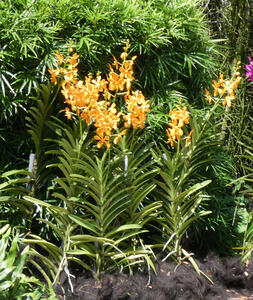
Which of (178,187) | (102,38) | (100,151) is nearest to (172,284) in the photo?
(178,187)

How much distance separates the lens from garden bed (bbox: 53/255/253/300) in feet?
8.59

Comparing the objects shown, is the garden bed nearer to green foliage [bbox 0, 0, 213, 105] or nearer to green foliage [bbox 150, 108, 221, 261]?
green foliage [bbox 150, 108, 221, 261]

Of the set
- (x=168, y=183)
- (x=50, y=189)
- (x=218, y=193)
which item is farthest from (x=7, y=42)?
Answer: (x=218, y=193)

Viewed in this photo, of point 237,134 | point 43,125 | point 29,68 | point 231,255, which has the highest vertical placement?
point 29,68

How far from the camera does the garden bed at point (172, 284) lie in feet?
8.59

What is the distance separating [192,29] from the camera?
3318 mm

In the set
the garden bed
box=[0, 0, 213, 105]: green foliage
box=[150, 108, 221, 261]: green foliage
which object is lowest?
the garden bed

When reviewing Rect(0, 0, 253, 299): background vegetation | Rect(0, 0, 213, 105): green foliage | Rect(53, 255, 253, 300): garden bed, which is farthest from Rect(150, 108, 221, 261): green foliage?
Rect(0, 0, 213, 105): green foliage

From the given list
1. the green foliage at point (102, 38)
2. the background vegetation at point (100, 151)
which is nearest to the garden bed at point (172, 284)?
the background vegetation at point (100, 151)

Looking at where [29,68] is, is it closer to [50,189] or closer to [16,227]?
[50,189]

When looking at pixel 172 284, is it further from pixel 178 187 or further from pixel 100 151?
pixel 100 151

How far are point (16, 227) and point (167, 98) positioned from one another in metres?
1.31

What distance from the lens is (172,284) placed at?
9.09 ft

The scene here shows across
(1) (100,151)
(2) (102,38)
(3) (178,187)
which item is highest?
(2) (102,38)
